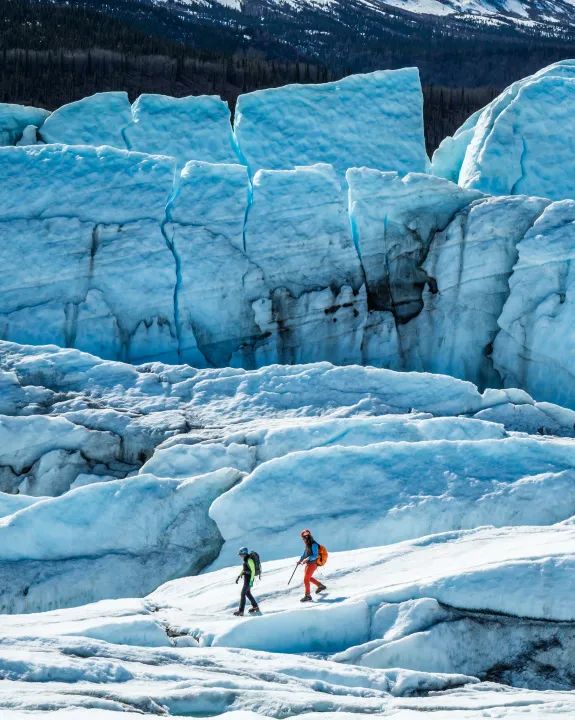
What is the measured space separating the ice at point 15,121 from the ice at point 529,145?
8046 millimetres

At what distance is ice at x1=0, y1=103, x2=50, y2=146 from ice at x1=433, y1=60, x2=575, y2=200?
26.4ft

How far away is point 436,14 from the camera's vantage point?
9050 cm

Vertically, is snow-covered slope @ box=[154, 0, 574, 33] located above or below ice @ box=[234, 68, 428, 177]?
below

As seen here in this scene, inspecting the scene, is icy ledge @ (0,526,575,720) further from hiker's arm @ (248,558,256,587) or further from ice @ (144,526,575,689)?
hiker's arm @ (248,558,256,587)

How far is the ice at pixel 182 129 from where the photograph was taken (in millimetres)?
23141

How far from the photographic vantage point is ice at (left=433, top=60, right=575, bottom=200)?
869 inches

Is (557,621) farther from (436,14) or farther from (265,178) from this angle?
(436,14)

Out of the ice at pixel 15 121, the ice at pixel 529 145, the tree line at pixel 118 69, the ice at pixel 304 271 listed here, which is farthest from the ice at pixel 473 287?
the tree line at pixel 118 69

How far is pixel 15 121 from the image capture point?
2328cm

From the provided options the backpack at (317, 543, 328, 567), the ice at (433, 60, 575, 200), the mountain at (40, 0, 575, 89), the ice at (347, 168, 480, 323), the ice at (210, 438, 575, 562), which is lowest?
the mountain at (40, 0, 575, 89)

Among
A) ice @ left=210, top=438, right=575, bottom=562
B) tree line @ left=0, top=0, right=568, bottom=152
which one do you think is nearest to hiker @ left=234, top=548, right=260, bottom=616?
ice @ left=210, top=438, right=575, bottom=562

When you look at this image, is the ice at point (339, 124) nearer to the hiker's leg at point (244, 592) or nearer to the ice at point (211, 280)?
the ice at point (211, 280)

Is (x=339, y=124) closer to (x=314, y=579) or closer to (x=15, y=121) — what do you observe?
(x=15, y=121)

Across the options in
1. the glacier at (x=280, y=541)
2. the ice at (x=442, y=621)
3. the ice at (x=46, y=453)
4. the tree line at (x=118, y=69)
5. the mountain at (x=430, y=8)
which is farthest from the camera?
the mountain at (x=430, y=8)
